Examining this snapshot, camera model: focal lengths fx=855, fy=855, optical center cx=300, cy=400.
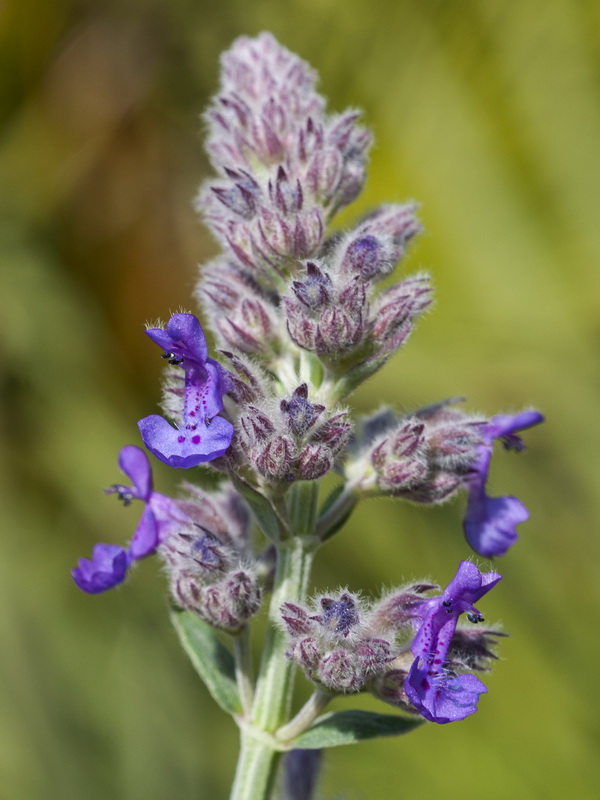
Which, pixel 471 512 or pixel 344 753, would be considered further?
pixel 344 753

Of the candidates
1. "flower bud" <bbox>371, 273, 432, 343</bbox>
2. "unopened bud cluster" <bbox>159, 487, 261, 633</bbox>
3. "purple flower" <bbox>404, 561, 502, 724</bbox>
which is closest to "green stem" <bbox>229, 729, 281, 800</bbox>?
"unopened bud cluster" <bbox>159, 487, 261, 633</bbox>

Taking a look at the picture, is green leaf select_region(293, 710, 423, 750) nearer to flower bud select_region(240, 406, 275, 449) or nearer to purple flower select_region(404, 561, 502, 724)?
purple flower select_region(404, 561, 502, 724)

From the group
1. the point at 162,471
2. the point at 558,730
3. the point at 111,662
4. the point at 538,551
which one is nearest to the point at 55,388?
the point at 162,471

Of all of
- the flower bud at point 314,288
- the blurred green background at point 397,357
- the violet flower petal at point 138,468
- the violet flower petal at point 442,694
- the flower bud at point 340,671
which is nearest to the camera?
the violet flower petal at point 442,694

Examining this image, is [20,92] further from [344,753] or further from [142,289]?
[344,753]

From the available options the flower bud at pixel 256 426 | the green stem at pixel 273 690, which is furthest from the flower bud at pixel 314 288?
the green stem at pixel 273 690

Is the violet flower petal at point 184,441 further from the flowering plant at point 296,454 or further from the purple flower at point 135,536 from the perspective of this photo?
the purple flower at point 135,536
